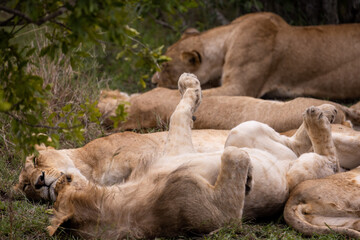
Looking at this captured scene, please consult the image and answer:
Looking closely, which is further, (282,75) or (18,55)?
(282,75)

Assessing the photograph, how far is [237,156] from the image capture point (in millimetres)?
3209

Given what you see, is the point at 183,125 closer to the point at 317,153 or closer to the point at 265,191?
the point at 265,191

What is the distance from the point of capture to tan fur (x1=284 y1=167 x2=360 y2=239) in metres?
3.23

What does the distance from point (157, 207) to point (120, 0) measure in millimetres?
1256

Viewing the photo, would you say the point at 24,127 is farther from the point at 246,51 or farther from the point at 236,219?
the point at 246,51

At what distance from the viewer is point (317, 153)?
13.2 ft

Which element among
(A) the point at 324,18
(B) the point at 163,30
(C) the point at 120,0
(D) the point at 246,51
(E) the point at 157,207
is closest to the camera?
(C) the point at 120,0

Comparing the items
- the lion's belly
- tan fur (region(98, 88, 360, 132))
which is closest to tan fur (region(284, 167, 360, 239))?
the lion's belly

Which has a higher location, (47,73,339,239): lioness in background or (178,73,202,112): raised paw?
(178,73,202,112): raised paw

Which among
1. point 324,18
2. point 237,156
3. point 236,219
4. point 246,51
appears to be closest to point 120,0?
point 237,156

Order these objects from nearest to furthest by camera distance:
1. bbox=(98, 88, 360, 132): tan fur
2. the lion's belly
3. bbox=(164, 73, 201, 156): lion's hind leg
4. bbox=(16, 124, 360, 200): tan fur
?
the lion's belly < bbox=(164, 73, 201, 156): lion's hind leg < bbox=(16, 124, 360, 200): tan fur < bbox=(98, 88, 360, 132): tan fur

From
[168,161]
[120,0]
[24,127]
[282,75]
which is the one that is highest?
[120,0]

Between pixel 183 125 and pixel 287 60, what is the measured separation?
338 cm

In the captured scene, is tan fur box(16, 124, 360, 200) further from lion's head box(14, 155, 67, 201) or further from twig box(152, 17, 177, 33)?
twig box(152, 17, 177, 33)
